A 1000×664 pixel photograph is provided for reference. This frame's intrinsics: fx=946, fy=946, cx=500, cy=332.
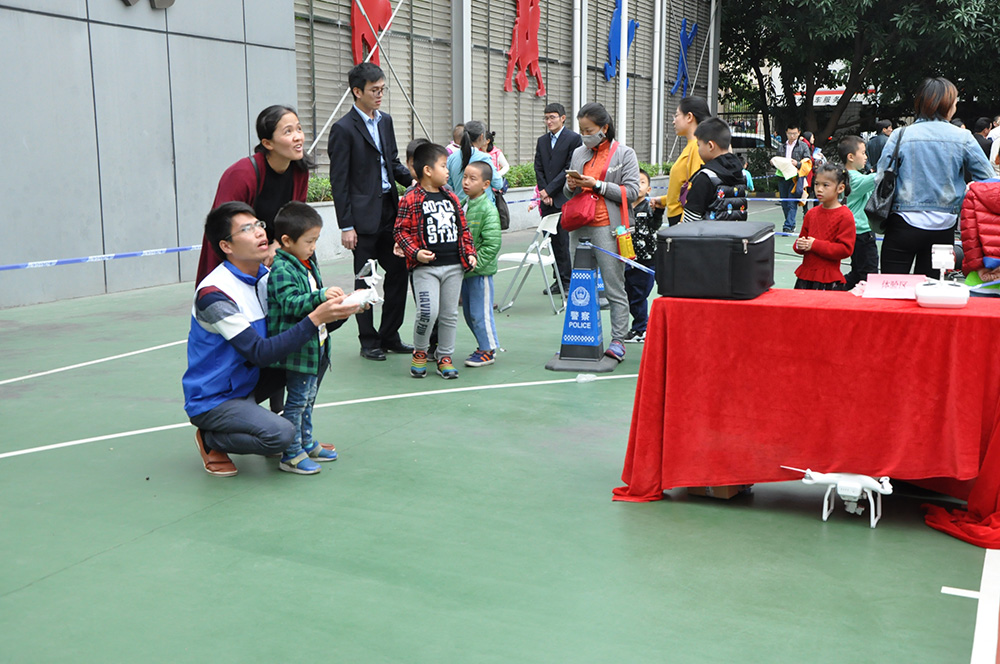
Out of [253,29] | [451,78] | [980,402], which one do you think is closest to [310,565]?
[980,402]

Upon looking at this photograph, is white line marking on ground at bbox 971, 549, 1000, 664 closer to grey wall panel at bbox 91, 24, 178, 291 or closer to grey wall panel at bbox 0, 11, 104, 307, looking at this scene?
grey wall panel at bbox 0, 11, 104, 307

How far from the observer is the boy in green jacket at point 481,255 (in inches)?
268

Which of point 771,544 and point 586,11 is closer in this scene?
point 771,544

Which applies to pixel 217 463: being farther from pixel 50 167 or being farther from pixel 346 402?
pixel 50 167

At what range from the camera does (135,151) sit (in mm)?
10625

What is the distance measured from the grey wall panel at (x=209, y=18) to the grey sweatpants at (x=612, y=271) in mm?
6480

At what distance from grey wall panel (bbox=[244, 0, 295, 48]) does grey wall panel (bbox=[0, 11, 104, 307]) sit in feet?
8.95

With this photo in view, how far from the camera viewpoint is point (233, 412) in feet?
15.0

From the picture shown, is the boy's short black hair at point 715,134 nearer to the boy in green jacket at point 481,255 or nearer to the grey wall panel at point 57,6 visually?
the boy in green jacket at point 481,255

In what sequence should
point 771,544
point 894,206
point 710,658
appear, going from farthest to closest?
point 894,206
point 771,544
point 710,658

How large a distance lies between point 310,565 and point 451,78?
14841 millimetres

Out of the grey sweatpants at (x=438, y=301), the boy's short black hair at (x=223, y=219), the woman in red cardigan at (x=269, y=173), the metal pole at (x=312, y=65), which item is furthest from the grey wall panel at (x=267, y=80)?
the boy's short black hair at (x=223, y=219)

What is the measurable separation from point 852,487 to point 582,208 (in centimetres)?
338

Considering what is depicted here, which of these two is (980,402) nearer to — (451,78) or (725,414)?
(725,414)
